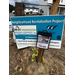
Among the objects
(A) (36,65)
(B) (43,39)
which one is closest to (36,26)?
(B) (43,39)

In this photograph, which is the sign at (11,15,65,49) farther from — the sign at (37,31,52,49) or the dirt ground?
the dirt ground

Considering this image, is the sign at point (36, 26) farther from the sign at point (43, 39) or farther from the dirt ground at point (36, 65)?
the dirt ground at point (36, 65)

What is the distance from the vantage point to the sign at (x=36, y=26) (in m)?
1.08

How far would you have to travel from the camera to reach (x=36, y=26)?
1.16m

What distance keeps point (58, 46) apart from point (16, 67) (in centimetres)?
213

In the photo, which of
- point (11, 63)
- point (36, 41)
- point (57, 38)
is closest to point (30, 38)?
point (36, 41)

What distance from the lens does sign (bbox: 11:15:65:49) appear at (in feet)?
3.53

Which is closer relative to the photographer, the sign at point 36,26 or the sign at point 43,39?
the sign at point 36,26

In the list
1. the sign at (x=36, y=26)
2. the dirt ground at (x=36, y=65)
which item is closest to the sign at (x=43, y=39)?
the sign at (x=36, y=26)

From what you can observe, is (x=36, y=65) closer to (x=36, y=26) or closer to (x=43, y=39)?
(x=43, y=39)

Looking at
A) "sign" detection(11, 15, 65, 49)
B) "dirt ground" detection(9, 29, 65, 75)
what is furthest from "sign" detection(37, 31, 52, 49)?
"dirt ground" detection(9, 29, 65, 75)

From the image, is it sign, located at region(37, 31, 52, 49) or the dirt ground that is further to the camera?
the dirt ground

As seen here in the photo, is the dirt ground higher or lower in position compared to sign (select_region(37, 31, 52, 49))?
lower

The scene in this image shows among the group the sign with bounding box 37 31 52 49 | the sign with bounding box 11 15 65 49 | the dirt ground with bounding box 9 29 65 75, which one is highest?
the sign with bounding box 11 15 65 49
